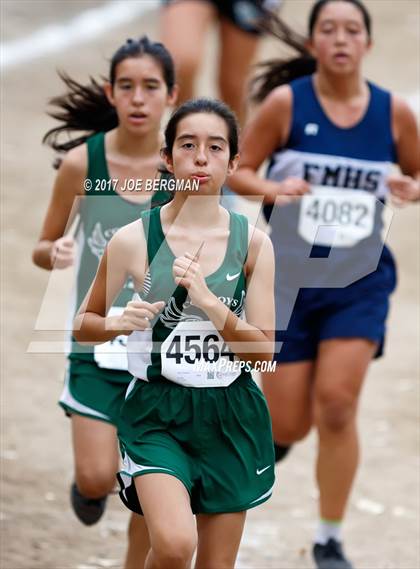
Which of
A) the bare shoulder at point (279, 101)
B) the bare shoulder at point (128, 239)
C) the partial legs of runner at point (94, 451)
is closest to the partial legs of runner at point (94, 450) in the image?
the partial legs of runner at point (94, 451)

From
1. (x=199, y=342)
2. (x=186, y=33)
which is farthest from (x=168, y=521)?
(x=186, y=33)

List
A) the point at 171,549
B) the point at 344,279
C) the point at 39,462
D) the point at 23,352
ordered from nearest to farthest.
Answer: the point at 171,549
the point at 344,279
the point at 39,462
the point at 23,352

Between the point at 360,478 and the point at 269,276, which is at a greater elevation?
the point at 269,276

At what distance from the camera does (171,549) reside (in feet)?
12.1

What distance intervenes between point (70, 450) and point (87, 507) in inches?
50.5

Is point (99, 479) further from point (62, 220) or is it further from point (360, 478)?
point (360, 478)

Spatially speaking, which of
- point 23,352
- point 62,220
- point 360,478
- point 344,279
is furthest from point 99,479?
point 23,352

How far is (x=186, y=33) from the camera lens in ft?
27.2

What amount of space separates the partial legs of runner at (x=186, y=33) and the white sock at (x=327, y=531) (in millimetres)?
3354

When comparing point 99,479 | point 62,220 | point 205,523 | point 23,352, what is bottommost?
point 23,352

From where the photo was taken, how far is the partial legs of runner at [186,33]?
8133mm

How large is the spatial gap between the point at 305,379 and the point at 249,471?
1.54 m

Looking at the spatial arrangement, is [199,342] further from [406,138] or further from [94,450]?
[406,138]

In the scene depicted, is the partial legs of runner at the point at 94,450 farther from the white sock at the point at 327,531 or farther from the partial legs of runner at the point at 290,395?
the white sock at the point at 327,531
